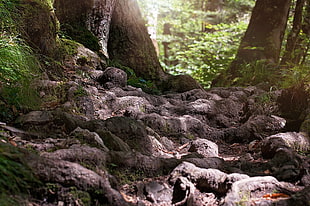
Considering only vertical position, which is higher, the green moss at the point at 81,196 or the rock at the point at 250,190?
the green moss at the point at 81,196

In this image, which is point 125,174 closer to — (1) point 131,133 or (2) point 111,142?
(2) point 111,142

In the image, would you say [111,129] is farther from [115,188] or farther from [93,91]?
[93,91]

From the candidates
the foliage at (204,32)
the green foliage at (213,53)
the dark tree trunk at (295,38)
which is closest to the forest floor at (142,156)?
the dark tree trunk at (295,38)

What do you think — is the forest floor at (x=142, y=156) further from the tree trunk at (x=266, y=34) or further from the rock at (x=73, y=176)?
the tree trunk at (x=266, y=34)

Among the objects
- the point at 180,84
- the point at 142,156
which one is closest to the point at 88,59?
the point at 180,84

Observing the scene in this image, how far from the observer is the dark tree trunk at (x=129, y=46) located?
21.0 ft

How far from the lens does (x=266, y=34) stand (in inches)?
322

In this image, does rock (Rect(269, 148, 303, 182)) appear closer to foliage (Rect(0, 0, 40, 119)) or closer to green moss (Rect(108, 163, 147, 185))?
green moss (Rect(108, 163, 147, 185))

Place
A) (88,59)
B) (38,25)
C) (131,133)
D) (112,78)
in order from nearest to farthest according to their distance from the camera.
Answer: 1. (131,133)
2. (38,25)
3. (112,78)
4. (88,59)

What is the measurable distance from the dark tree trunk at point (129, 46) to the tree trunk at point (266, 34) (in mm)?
2787

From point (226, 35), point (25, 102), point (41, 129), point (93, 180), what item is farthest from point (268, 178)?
point (226, 35)

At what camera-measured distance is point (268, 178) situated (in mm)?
2066

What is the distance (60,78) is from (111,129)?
5.33ft

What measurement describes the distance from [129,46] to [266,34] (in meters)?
4.11
